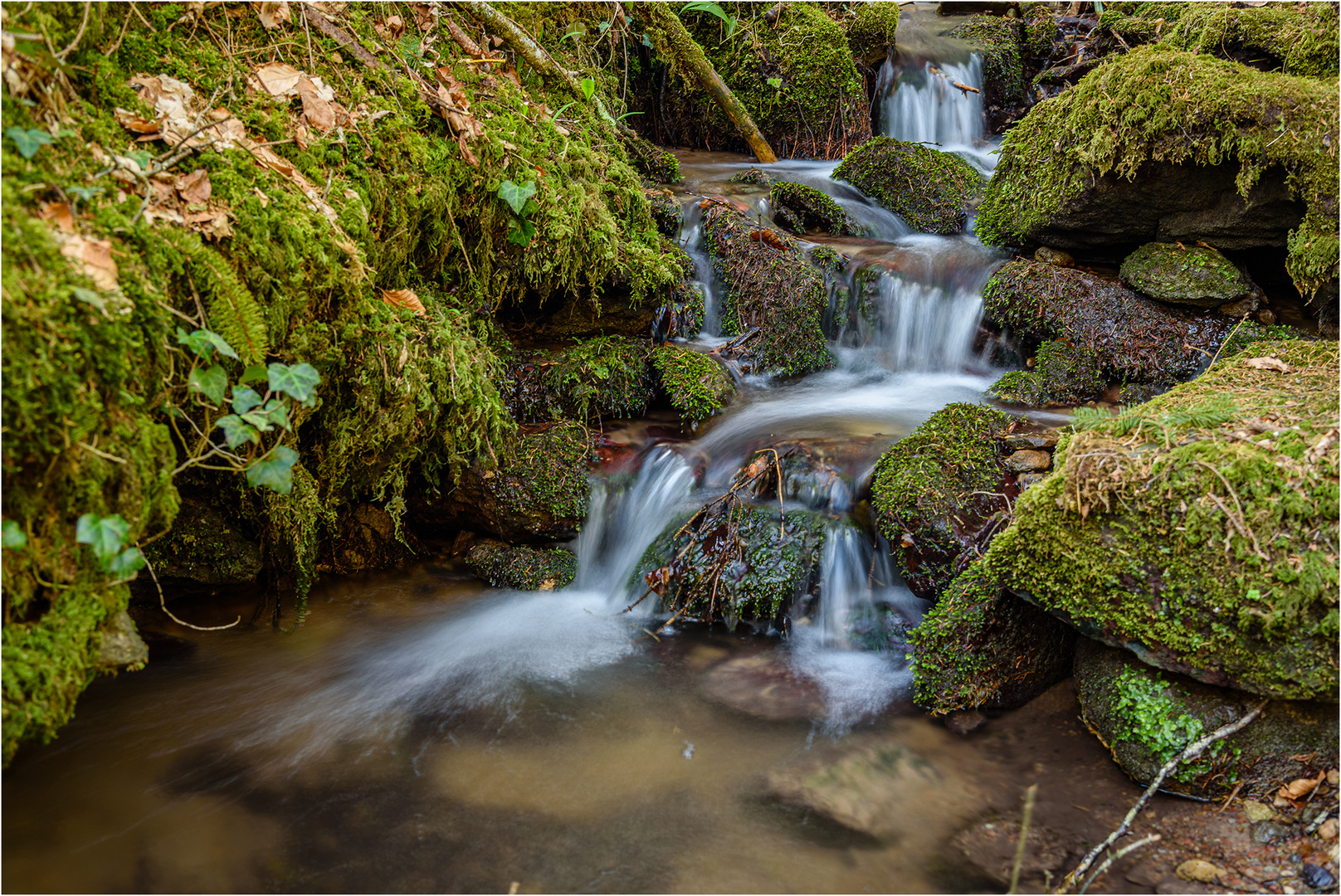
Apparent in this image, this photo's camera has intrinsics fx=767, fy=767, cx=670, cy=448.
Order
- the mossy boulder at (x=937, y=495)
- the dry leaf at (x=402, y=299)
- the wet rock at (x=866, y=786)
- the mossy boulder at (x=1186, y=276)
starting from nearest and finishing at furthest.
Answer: the wet rock at (x=866, y=786), the dry leaf at (x=402, y=299), the mossy boulder at (x=937, y=495), the mossy boulder at (x=1186, y=276)

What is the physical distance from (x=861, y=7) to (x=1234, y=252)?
6157 millimetres

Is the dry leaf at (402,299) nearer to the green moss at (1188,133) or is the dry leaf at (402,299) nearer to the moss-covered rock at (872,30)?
the green moss at (1188,133)

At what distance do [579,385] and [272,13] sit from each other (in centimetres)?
259

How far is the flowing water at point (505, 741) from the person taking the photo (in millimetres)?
2668

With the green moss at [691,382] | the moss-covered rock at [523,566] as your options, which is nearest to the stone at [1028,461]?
the green moss at [691,382]

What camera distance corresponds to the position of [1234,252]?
539cm

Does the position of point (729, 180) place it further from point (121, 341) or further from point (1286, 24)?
point (121, 341)

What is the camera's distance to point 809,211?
23.5ft

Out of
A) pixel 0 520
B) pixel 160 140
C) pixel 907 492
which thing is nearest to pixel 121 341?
pixel 0 520

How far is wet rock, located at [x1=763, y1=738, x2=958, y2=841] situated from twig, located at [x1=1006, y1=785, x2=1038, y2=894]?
0.26m

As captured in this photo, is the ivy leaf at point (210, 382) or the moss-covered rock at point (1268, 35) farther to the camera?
the moss-covered rock at point (1268, 35)

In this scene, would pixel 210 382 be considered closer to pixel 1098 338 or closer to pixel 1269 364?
pixel 1269 364

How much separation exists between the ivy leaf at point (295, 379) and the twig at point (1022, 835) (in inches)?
110

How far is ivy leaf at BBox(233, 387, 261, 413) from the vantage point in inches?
103
